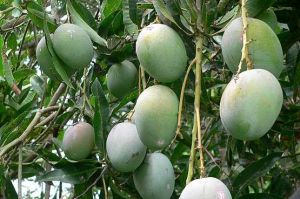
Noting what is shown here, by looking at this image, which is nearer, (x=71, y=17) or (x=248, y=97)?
(x=248, y=97)

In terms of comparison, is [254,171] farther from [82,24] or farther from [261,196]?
[82,24]

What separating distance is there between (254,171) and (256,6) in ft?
1.50

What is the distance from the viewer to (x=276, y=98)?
2.20 feet

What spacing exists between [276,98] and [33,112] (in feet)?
3.19

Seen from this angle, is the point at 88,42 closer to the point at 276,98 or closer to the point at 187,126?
the point at 276,98

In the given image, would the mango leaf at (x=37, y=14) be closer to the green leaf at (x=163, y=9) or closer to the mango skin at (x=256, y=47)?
the green leaf at (x=163, y=9)

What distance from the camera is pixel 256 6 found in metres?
0.84

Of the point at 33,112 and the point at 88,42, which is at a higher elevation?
the point at 88,42

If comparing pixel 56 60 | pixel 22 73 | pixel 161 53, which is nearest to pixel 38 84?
pixel 22 73

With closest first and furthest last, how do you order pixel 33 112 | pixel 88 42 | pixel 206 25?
pixel 206 25 < pixel 88 42 < pixel 33 112

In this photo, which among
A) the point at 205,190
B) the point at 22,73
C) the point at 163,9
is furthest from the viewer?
the point at 22,73

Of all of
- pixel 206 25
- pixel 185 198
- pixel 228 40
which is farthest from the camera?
pixel 206 25

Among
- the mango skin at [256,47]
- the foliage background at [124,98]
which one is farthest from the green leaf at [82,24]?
the mango skin at [256,47]

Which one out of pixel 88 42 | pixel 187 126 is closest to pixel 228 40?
pixel 88 42
